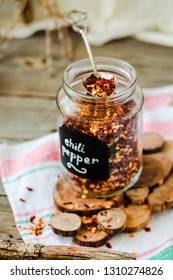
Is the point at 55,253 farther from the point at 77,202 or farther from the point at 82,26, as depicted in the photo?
the point at 82,26

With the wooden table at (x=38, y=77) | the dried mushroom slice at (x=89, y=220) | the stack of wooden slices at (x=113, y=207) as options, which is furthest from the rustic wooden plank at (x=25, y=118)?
the dried mushroom slice at (x=89, y=220)

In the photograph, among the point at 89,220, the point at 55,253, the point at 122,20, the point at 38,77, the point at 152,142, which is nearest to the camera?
the point at 55,253

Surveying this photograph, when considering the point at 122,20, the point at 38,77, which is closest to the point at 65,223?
the point at 38,77

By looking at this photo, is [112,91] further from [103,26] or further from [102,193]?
[103,26]

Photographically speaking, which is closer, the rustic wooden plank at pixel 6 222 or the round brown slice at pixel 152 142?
the rustic wooden plank at pixel 6 222

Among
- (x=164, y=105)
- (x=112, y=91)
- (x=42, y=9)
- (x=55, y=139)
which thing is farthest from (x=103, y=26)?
(x=112, y=91)

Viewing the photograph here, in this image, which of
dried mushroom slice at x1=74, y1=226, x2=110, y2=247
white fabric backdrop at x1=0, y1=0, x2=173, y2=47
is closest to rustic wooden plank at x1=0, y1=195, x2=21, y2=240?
dried mushroom slice at x1=74, y1=226, x2=110, y2=247

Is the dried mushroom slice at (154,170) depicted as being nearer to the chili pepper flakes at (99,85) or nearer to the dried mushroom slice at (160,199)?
the dried mushroom slice at (160,199)
